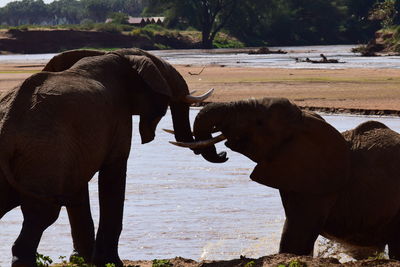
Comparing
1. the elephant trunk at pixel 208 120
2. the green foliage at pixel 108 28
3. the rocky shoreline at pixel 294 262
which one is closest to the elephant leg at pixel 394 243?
the rocky shoreline at pixel 294 262

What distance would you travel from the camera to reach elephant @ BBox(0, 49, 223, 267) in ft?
22.4

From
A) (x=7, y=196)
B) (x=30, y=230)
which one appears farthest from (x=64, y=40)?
(x=30, y=230)

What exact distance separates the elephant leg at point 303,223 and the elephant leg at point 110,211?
1341 millimetres

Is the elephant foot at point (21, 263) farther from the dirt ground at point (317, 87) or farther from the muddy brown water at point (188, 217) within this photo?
the dirt ground at point (317, 87)

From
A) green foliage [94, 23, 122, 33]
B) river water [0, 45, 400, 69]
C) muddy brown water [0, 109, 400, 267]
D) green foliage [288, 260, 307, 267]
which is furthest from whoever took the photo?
green foliage [94, 23, 122, 33]

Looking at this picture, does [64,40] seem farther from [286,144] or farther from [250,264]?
[250,264]

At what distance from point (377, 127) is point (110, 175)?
90.0 inches

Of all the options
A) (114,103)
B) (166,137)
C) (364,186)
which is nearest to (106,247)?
(114,103)

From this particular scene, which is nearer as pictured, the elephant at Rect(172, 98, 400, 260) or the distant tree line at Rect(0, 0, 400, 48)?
the elephant at Rect(172, 98, 400, 260)

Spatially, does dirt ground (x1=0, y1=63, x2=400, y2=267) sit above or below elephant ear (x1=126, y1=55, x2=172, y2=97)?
below

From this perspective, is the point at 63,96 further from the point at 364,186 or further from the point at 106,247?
the point at 364,186

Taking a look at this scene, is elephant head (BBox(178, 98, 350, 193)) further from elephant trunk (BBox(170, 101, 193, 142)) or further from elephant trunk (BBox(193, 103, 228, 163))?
elephant trunk (BBox(170, 101, 193, 142))

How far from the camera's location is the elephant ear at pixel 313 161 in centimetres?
802

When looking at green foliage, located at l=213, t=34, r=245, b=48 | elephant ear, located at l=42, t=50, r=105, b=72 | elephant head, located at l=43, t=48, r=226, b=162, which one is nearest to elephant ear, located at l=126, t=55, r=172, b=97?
elephant head, located at l=43, t=48, r=226, b=162
